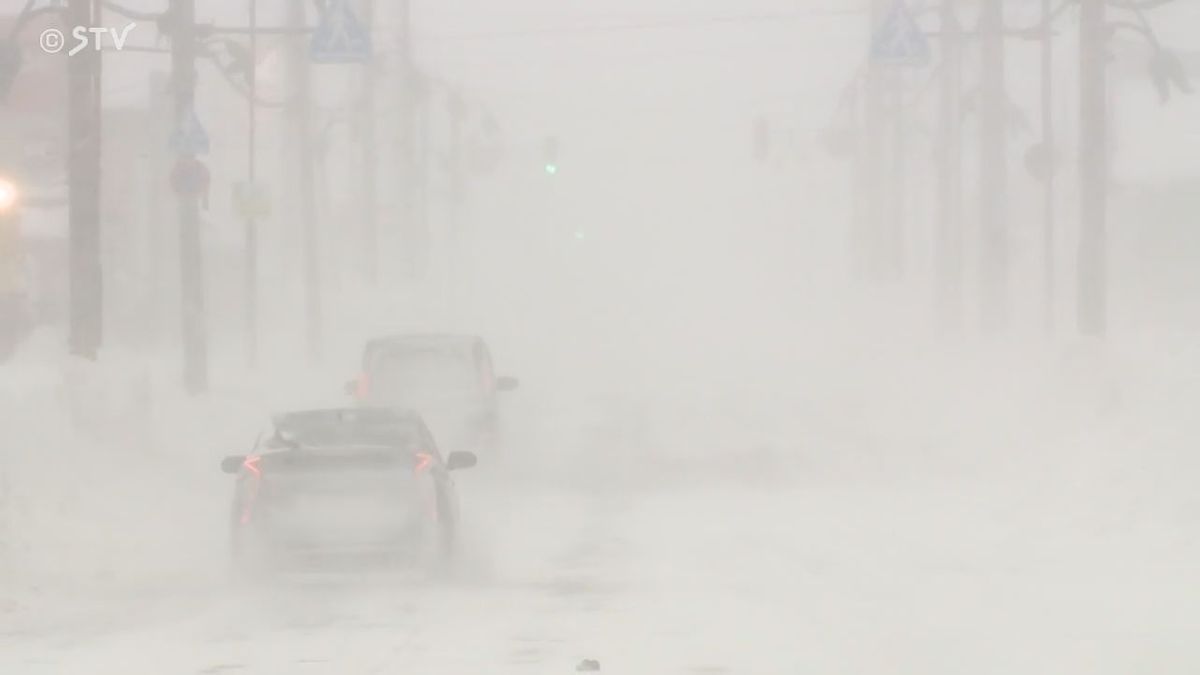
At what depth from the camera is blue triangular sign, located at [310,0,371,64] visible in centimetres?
3175

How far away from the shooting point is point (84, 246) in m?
26.3

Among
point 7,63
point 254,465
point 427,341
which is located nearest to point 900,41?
point 427,341

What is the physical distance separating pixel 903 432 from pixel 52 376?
1282 centimetres

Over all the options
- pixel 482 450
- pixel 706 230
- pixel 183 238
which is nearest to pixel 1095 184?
pixel 482 450

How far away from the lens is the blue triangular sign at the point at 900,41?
32.6 meters

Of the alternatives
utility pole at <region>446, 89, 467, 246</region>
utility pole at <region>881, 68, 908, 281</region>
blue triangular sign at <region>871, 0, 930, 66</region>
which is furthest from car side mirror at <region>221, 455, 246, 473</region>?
utility pole at <region>446, 89, 467, 246</region>

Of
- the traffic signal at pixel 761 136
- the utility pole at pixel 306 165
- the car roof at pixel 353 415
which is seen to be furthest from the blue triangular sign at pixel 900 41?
the traffic signal at pixel 761 136

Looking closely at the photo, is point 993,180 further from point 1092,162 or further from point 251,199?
point 251,199

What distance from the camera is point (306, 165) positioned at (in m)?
45.4

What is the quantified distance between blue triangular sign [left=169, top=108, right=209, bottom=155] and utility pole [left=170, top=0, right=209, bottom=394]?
0.71 metres

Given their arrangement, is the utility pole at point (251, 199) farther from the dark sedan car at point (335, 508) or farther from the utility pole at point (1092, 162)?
the dark sedan car at point (335, 508)

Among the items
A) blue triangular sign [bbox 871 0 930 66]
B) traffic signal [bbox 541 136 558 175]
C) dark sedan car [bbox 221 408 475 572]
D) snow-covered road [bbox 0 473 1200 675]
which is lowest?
snow-covered road [bbox 0 473 1200 675]

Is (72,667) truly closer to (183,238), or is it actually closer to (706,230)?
(183,238)

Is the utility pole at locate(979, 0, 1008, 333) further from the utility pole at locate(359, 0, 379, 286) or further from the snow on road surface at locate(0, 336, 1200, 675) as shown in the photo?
the utility pole at locate(359, 0, 379, 286)
